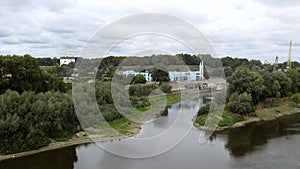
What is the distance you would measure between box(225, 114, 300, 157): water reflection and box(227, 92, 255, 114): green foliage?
0.81m

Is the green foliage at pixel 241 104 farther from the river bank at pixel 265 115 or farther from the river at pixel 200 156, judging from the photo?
the river at pixel 200 156

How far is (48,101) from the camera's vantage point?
10.2 metres

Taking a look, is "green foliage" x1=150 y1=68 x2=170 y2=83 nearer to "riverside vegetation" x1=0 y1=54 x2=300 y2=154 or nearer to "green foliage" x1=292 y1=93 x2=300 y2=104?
"riverside vegetation" x1=0 y1=54 x2=300 y2=154

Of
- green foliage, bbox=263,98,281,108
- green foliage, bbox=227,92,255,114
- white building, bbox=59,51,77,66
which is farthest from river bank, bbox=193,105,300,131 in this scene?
white building, bbox=59,51,77,66

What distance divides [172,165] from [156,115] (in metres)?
7.08

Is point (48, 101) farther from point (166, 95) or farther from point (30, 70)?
point (166, 95)

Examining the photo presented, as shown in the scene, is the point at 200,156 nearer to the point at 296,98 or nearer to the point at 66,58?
the point at 296,98

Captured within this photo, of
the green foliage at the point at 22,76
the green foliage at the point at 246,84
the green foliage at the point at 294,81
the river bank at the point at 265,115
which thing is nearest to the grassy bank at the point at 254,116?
the river bank at the point at 265,115

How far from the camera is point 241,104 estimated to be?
1379 centimetres

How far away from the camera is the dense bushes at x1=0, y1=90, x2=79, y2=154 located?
358 inches

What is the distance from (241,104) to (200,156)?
575cm

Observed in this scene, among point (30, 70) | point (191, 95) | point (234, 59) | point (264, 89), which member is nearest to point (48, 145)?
point (30, 70)

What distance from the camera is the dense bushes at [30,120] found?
9.09 metres

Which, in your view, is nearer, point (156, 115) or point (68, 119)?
point (68, 119)
